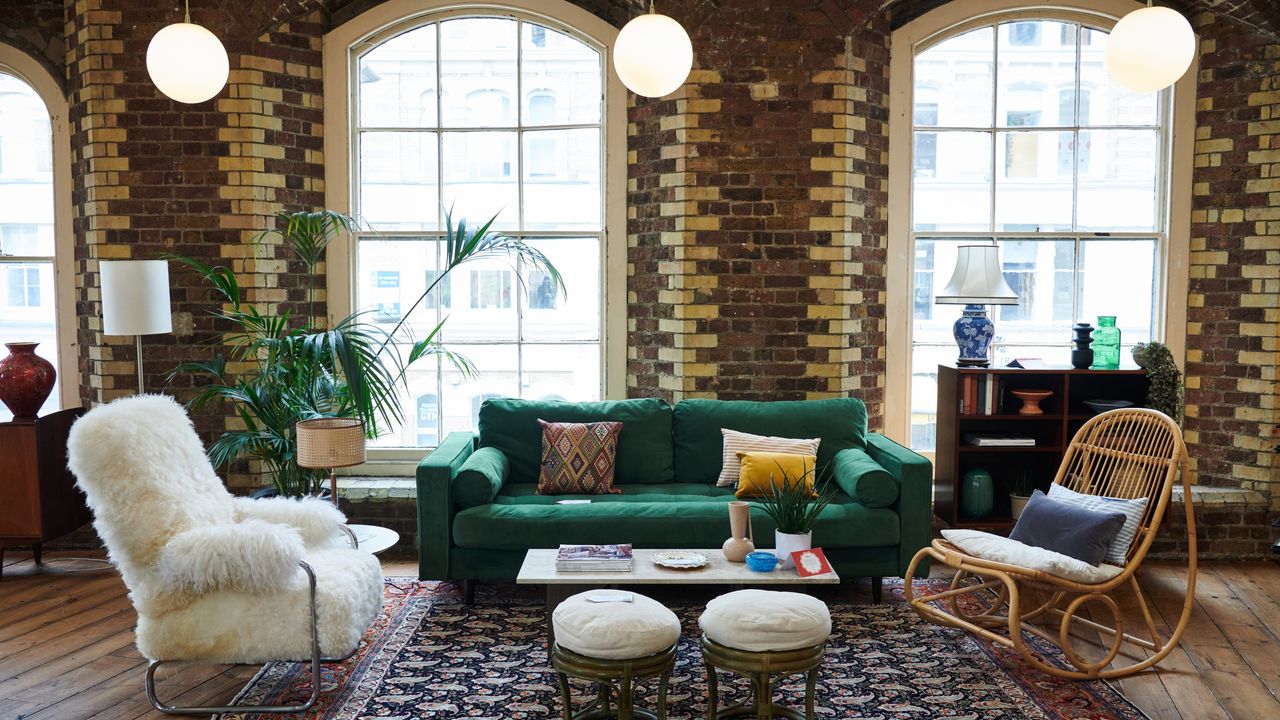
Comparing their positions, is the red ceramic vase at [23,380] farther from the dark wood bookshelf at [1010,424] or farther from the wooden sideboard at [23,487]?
the dark wood bookshelf at [1010,424]

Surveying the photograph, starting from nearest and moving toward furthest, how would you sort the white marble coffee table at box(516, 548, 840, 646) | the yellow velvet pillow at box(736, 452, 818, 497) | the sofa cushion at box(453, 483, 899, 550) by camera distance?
the white marble coffee table at box(516, 548, 840, 646)
the sofa cushion at box(453, 483, 899, 550)
the yellow velvet pillow at box(736, 452, 818, 497)

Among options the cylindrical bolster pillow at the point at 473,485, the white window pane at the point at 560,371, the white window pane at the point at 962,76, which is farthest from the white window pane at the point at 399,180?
the white window pane at the point at 962,76

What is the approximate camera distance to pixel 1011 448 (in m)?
5.20

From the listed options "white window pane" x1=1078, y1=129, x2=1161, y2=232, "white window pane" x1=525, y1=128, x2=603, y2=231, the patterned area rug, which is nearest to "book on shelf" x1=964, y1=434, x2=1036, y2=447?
the patterned area rug

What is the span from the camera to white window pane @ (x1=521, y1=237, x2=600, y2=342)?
19.1 feet

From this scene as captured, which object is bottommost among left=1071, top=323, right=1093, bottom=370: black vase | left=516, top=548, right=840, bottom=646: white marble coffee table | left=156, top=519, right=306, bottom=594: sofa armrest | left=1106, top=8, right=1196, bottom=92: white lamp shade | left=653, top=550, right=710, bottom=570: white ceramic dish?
left=516, top=548, right=840, bottom=646: white marble coffee table

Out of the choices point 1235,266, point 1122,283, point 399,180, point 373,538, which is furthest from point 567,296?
point 1235,266

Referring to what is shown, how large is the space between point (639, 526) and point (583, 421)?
3.04 feet

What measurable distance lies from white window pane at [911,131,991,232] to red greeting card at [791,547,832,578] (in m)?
2.85

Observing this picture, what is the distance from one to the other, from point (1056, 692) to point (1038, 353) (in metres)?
2.66

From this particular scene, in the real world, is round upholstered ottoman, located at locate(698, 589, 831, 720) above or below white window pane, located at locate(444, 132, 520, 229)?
below

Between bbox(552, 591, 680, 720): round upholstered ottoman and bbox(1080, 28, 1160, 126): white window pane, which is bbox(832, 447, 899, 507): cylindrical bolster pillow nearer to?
bbox(552, 591, 680, 720): round upholstered ottoman

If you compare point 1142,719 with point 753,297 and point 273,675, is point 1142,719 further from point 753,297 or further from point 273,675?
point 273,675

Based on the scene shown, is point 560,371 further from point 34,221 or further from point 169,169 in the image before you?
point 34,221
